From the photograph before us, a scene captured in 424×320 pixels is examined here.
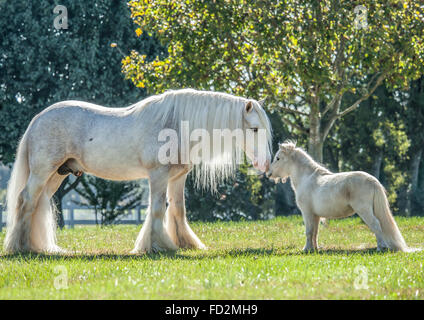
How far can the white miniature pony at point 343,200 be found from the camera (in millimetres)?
8547

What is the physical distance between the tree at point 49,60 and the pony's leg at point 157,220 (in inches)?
459

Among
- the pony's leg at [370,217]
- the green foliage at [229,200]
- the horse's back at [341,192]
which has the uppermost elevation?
the horse's back at [341,192]

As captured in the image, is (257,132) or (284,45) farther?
(284,45)

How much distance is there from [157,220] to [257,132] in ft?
6.35

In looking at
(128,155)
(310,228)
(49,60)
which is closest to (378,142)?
(49,60)

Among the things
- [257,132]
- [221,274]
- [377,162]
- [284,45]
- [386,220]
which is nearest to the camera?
[221,274]

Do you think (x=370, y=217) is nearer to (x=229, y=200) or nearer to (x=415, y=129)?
(x=229, y=200)

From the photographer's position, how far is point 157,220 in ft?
28.8

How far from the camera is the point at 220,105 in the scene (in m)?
8.82

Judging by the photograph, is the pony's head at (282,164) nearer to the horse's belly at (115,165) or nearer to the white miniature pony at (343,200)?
the white miniature pony at (343,200)

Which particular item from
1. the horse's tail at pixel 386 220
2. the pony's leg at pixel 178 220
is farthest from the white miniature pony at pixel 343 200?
the pony's leg at pixel 178 220
